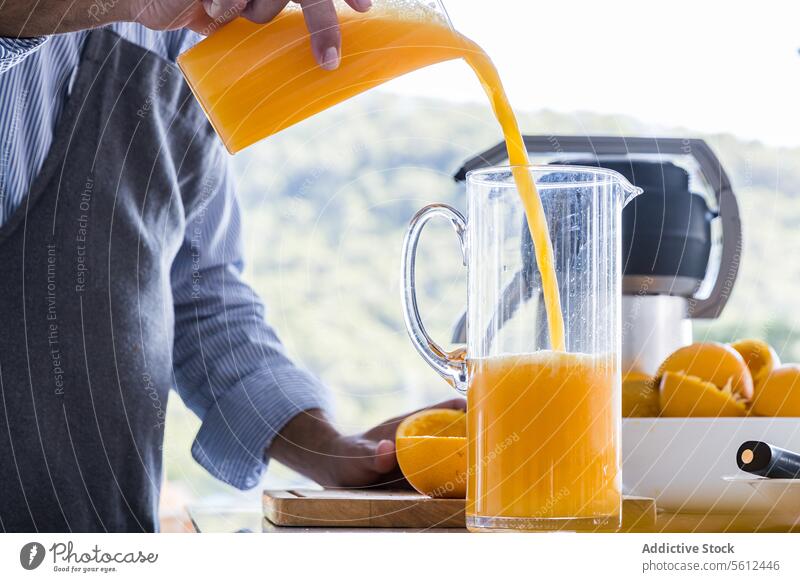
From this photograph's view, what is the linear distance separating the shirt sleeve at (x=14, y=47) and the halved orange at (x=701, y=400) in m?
0.45

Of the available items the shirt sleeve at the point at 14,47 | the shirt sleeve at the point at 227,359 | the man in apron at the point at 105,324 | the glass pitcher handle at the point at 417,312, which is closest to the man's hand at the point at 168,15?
the shirt sleeve at the point at 14,47

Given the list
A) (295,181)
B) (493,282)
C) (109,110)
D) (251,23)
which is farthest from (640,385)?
(295,181)

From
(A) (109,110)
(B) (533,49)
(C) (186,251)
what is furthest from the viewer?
(B) (533,49)

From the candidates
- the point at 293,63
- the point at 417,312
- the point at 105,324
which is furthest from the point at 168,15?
the point at 105,324

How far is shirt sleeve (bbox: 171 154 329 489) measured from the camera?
829 millimetres

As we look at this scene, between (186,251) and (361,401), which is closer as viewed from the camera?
(186,251)

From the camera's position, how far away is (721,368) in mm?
514

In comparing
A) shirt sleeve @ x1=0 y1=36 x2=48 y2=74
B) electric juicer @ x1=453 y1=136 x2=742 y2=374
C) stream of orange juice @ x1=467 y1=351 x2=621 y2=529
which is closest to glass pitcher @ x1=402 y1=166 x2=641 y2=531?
stream of orange juice @ x1=467 y1=351 x2=621 y2=529

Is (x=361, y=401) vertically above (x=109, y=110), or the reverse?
(x=109, y=110)

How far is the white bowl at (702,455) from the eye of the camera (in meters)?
0.48

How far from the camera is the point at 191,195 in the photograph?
3.03ft

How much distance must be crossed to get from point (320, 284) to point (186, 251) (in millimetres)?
1622

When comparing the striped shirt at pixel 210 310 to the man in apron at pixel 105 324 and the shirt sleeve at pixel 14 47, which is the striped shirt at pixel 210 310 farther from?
the shirt sleeve at pixel 14 47
